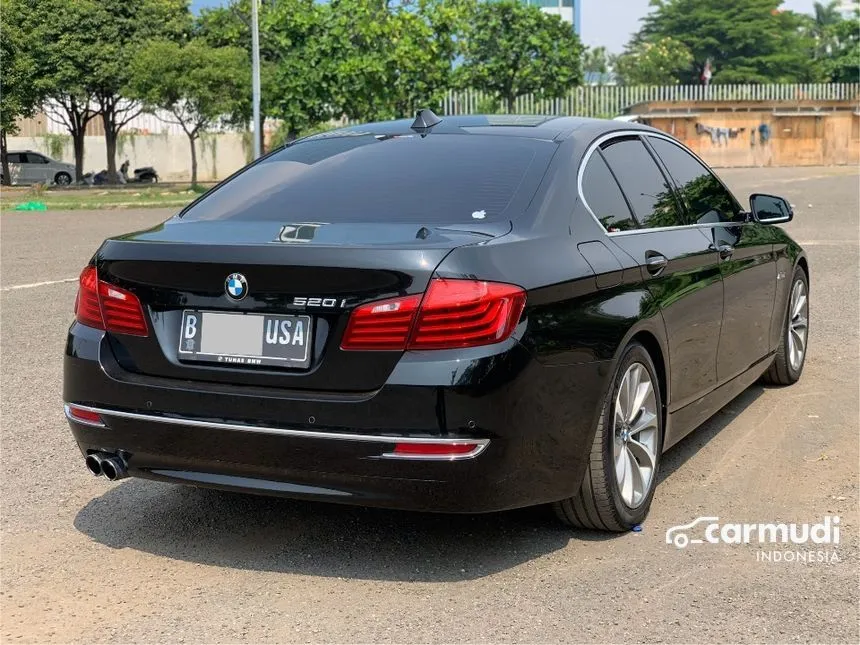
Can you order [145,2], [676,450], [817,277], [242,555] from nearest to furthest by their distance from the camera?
1. [242,555]
2. [676,450]
3. [817,277]
4. [145,2]

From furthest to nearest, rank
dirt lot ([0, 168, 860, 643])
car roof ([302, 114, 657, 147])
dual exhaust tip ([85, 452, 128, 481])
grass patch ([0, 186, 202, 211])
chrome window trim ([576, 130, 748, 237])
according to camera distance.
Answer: grass patch ([0, 186, 202, 211]) < car roof ([302, 114, 657, 147]) < chrome window trim ([576, 130, 748, 237]) < dual exhaust tip ([85, 452, 128, 481]) < dirt lot ([0, 168, 860, 643])

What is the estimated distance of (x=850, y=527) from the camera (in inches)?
173

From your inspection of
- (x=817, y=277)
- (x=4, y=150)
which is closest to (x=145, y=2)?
(x=4, y=150)

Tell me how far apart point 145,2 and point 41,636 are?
44.9 meters

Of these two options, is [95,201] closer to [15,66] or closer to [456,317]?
[15,66]

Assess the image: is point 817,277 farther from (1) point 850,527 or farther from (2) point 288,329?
(2) point 288,329

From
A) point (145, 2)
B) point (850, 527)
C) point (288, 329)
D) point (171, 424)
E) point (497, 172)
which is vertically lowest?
point (850, 527)

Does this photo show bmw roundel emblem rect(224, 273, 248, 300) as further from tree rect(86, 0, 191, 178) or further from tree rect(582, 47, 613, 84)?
tree rect(582, 47, 613, 84)

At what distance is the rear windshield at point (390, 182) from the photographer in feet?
13.5

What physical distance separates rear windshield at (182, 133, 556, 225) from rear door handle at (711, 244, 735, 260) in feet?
3.77

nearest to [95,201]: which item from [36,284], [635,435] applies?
[36,284]

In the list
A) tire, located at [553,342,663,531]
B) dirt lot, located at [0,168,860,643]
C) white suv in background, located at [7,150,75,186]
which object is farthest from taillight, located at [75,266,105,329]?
white suv in background, located at [7,150,75,186]

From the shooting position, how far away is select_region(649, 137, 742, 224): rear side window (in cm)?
531

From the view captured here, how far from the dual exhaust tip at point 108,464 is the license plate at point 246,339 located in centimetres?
49
